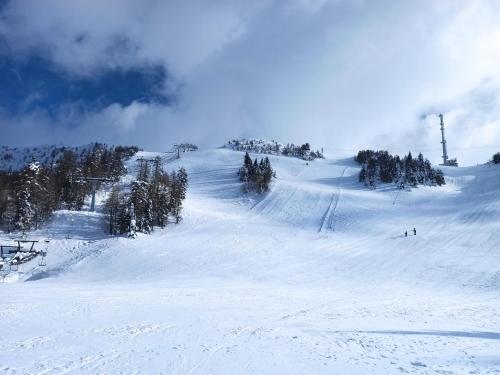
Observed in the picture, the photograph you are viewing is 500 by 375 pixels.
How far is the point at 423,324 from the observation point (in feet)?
53.6

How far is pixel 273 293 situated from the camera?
947 inches

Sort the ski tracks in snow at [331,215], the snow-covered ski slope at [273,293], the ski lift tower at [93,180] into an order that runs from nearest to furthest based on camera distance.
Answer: the snow-covered ski slope at [273,293]
the ski lift tower at [93,180]
the ski tracks in snow at [331,215]

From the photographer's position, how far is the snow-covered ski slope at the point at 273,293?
1091 centimetres

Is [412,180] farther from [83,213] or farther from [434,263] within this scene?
[83,213]

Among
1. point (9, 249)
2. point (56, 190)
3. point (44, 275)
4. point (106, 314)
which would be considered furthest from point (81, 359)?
point (56, 190)

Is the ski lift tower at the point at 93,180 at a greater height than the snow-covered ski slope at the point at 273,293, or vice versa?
the ski lift tower at the point at 93,180

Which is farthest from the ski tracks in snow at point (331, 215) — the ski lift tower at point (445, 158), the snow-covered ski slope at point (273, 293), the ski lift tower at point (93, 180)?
the ski lift tower at point (445, 158)

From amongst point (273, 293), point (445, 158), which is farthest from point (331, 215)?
point (445, 158)

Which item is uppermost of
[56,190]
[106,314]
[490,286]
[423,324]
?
[56,190]

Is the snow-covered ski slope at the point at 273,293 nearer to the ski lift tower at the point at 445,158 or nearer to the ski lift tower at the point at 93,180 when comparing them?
the ski lift tower at the point at 93,180

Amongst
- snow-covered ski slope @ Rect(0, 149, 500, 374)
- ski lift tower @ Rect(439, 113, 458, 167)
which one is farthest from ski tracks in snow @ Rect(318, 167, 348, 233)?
ski lift tower @ Rect(439, 113, 458, 167)

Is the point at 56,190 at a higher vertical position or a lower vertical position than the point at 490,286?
higher

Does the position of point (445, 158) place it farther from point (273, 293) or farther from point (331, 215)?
point (273, 293)

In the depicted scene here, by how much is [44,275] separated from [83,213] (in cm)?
2015
